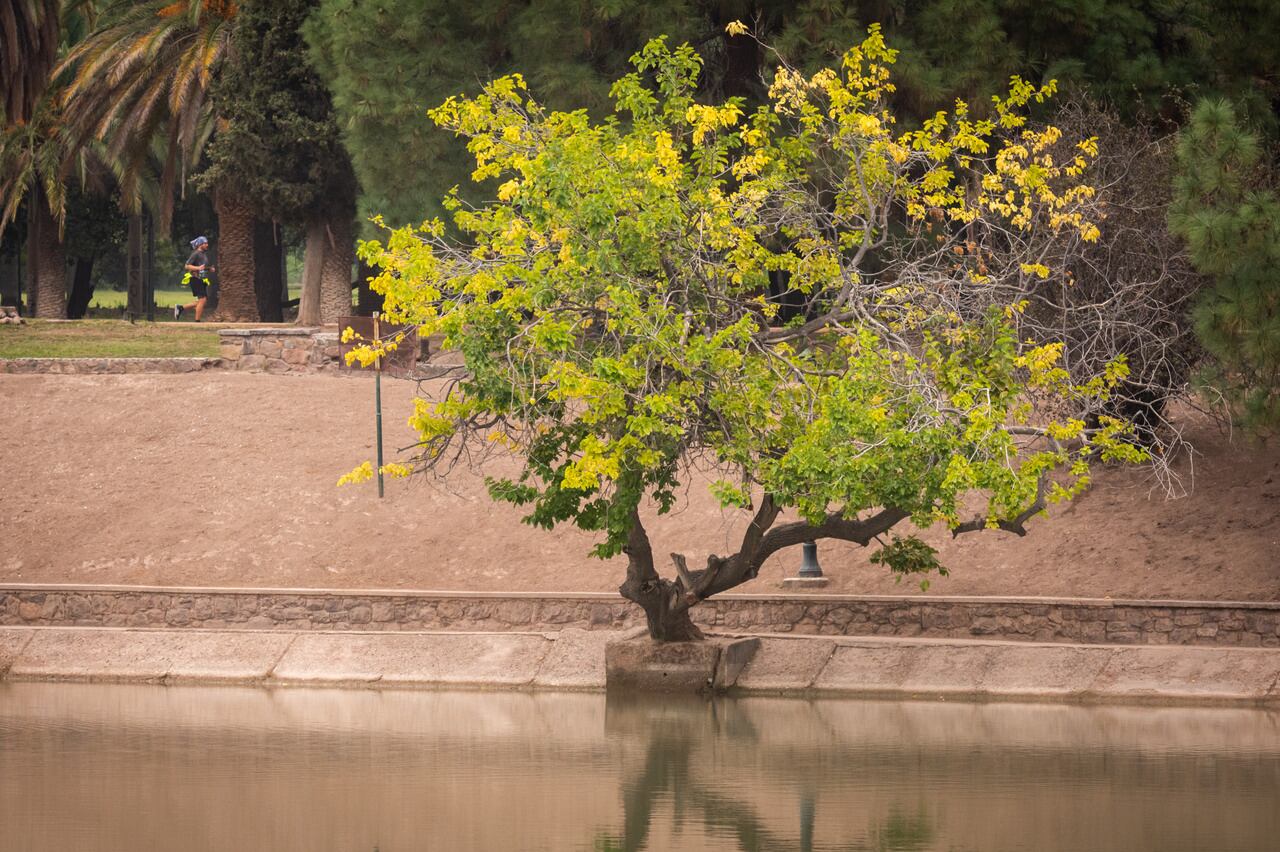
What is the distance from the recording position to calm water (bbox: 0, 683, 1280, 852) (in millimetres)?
10766

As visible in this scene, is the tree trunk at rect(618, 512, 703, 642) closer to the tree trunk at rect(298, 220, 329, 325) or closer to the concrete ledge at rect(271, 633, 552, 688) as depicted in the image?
the concrete ledge at rect(271, 633, 552, 688)

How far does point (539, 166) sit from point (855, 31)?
9889 mm

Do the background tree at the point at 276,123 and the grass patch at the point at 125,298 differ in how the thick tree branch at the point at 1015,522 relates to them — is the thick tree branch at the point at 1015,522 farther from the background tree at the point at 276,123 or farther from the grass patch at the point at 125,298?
the grass patch at the point at 125,298

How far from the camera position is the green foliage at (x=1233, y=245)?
1644cm

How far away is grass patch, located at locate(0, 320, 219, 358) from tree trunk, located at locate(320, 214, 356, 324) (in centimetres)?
221

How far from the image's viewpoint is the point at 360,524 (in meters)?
23.8

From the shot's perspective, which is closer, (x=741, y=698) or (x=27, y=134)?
(x=741, y=698)

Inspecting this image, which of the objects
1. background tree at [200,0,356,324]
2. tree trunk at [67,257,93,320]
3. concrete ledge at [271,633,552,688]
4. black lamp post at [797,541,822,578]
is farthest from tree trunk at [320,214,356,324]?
tree trunk at [67,257,93,320]

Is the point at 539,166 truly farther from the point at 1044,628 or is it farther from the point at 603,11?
the point at 603,11

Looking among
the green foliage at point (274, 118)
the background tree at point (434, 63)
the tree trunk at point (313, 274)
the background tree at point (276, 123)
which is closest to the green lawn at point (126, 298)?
the tree trunk at point (313, 274)

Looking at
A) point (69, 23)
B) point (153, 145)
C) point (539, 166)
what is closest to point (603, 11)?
point (539, 166)

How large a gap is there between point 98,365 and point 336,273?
6325 mm

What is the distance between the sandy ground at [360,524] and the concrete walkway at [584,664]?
303 centimetres

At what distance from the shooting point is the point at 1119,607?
59.6 ft
